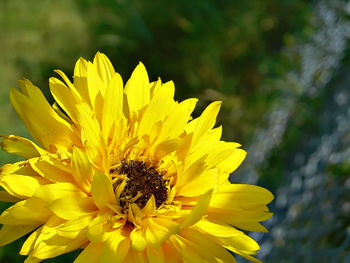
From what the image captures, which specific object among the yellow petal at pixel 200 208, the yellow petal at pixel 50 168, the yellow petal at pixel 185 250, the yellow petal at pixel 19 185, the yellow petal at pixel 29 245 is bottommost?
the yellow petal at pixel 29 245

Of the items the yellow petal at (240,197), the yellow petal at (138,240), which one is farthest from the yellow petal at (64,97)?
the yellow petal at (240,197)

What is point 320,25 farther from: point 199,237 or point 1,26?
point 199,237

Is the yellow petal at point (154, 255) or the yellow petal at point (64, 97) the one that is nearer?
the yellow petal at point (154, 255)

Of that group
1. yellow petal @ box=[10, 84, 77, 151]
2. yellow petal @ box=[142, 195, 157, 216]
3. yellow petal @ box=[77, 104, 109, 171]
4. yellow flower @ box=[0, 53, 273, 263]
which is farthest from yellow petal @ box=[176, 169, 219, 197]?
yellow petal @ box=[10, 84, 77, 151]

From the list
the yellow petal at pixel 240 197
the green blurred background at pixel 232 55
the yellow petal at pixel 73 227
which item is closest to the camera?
the yellow petal at pixel 73 227

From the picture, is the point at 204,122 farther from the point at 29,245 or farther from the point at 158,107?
the point at 29,245

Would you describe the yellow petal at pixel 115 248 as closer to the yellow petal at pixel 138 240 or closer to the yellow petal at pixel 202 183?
the yellow petal at pixel 138 240

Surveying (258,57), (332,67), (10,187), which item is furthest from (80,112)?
(258,57)
